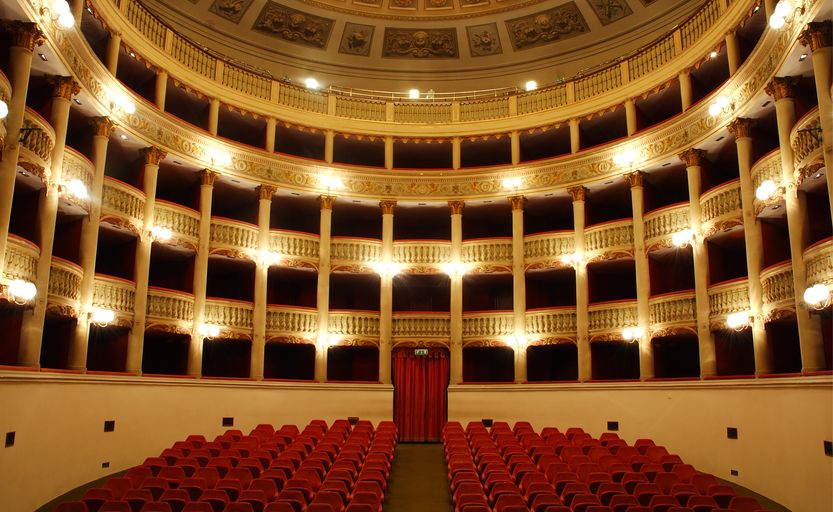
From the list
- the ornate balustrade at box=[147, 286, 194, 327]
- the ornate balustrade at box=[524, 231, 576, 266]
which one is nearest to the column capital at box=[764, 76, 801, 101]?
the ornate balustrade at box=[524, 231, 576, 266]

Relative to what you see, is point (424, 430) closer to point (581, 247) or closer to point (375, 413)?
point (375, 413)

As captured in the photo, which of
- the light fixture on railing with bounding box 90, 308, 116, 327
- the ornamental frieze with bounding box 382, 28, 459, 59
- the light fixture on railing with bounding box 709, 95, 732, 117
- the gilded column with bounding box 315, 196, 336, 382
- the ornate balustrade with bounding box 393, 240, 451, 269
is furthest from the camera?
the ornamental frieze with bounding box 382, 28, 459, 59

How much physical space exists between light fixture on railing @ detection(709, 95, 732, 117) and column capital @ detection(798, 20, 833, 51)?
4703mm

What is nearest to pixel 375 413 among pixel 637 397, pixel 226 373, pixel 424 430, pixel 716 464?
pixel 424 430

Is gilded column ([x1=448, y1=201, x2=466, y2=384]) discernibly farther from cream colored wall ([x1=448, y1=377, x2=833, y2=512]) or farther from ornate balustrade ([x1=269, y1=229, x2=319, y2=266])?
ornate balustrade ([x1=269, y1=229, x2=319, y2=266])

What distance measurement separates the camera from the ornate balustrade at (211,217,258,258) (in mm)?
22062

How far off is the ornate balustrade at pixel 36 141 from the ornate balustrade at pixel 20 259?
1.60 m

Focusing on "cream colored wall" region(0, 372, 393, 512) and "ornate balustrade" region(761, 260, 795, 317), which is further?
"ornate balustrade" region(761, 260, 795, 317)

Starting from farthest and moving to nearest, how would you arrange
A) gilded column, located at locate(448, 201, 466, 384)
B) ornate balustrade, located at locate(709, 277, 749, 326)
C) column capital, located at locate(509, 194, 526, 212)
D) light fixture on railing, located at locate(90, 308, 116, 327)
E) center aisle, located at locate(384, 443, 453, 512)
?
column capital, located at locate(509, 194, 526, 212)
gilded column, located at locate(448, 201, 466, 384)
ornate balustrade, located at locate(709, 277, 749, 326)
light fixture on railing, located at locate(90, 308, 116, 327)
center aisle, located at locate(384, 443, 453, 512)

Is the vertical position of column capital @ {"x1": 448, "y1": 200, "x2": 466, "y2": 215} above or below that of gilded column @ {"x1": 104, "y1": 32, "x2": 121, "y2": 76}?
below

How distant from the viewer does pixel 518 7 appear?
2711 cm

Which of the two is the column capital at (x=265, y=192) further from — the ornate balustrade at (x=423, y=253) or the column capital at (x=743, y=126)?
the column capital at (x=743, y=126)

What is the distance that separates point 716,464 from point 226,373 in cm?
1538

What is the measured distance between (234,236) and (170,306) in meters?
3.18
